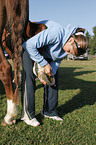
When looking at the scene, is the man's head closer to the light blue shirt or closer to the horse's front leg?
the light blue shirt

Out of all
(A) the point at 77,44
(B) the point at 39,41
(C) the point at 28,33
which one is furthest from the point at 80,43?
(C) the point at 28,33

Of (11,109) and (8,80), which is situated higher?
(8,80)

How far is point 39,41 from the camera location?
2062 millimetres

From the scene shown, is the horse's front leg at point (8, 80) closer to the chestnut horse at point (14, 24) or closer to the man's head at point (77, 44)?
the chestnut horse at point (14, 24)

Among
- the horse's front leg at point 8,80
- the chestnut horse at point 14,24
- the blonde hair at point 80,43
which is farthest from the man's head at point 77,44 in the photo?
the horse's front leg at point 8,80

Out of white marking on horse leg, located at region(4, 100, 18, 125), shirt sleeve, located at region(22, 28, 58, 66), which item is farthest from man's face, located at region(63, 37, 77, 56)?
white marking on horse leg, located at region(4, 100, 18, 125)

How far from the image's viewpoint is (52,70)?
240 cm

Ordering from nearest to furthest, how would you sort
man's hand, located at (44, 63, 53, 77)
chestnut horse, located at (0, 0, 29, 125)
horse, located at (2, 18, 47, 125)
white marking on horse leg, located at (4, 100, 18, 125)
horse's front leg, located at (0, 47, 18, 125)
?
chestnut horse, located at (0, 0, 29, 125) → horse, located at (2, 18, 47, 125) → horse's front leg, located at (0, 47, 18, 125) → white marking on horse leg, located at (4, 100, 18, 125) → man's hand, located at (44, 63, 53, 77)

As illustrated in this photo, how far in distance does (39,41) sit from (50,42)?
0.17 m

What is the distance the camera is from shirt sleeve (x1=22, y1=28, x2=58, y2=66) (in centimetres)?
204

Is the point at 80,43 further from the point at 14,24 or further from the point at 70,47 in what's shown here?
the point at 14,24

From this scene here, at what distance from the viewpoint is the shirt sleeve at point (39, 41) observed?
6.68ft

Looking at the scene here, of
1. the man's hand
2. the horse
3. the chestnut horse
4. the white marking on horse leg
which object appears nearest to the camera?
the chestnut horse

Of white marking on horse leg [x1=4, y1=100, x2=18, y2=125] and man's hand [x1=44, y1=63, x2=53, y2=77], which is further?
man's hand [x1=44, y1=63, x2=53, y2=77]
